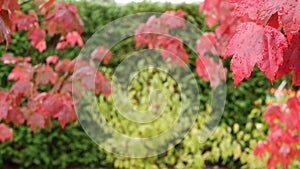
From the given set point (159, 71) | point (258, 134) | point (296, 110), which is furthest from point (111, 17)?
point (296, 110)

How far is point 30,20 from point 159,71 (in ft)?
7.06

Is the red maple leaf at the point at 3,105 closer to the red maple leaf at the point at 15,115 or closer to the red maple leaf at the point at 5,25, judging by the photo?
the red maple leaf at the point at 15,115

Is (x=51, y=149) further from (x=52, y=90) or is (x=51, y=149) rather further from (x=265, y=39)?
(x=265, y=39)

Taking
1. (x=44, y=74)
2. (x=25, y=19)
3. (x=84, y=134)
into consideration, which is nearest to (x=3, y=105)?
(x=44, y=74)

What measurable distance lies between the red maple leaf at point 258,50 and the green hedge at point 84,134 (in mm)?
3664

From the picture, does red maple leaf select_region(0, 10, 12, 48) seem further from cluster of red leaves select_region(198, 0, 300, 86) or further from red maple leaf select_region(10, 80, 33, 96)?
red maple leaf select_region(10, 80, 33, 96)

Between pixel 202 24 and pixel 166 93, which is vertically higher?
pixel 202 24

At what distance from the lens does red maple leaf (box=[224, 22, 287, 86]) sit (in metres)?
1.06

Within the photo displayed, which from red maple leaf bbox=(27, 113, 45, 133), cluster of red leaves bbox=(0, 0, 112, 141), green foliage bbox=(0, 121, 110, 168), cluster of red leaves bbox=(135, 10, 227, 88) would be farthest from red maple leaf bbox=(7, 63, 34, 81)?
green foliage bbox=(0, 121, 110, 168)

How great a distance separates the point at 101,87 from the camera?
10.6ft

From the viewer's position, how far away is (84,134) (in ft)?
16.4

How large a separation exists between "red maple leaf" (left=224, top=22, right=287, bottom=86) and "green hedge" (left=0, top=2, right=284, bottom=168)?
3.66 m

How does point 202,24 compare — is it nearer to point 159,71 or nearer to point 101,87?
point 159,71

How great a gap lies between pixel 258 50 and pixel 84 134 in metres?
4.11
